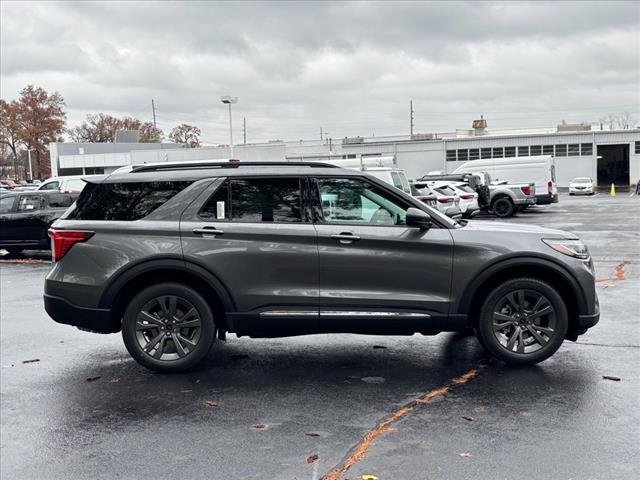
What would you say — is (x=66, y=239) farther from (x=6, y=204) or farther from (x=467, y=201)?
(x=467, y=201)

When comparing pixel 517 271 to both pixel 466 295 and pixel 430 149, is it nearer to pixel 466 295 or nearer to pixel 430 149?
pixel 466 295

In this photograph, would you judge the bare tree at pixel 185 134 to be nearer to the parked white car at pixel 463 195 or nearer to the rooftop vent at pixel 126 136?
the rooftop vent at pixel 126 136

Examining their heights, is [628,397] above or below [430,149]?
below

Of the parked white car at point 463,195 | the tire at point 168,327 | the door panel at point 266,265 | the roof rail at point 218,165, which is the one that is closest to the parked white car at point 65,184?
the parked white car at point 463,195

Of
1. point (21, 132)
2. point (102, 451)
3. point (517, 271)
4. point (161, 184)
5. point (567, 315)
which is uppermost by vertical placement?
point (21, 132)

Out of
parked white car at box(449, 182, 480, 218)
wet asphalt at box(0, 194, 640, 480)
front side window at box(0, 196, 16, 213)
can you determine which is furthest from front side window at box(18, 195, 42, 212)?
parked white car at box(449, 182, 480, 218)

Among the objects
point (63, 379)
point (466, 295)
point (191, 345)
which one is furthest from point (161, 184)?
point (466, 295)

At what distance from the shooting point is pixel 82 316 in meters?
5.88

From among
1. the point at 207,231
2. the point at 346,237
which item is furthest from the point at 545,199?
the point at 207,231

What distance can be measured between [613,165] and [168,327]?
6391 centimetres

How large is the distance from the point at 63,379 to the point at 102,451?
183 cm

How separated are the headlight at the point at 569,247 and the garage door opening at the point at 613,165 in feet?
194

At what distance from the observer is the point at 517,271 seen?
5918 millimetres

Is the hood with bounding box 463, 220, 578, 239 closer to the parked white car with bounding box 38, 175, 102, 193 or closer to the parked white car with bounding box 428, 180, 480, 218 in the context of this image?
the parked white car with bounding box 428, 180, 480, 218
